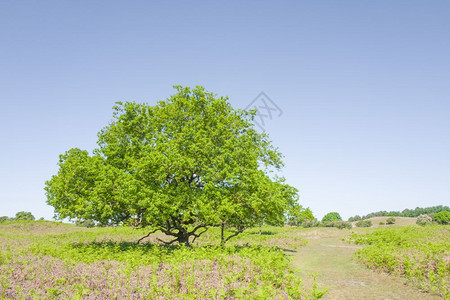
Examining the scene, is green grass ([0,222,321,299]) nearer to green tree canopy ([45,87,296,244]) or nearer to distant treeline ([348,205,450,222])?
green tree canopy ([45,87,296,244])

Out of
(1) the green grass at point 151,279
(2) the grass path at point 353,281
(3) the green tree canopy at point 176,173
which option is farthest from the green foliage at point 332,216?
(1) the green grass at point 151,279

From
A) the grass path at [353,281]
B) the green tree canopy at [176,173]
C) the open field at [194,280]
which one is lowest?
the grass path at [353,281]

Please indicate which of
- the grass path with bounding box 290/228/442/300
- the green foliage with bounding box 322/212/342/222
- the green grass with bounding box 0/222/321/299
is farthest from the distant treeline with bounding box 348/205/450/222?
the green grass with bounding box 0/222/321/299

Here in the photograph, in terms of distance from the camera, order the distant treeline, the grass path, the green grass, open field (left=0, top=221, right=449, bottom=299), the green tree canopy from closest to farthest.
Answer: the green grass
open field (left=0, top=221, right=449, bottom=299)
the grass path
the green tree canopy
the distant treeline

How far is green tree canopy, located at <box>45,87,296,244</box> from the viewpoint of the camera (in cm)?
1848

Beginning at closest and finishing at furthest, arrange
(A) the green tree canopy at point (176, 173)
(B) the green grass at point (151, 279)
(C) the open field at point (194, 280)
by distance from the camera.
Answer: (B) the green grass at point (151, 279), (C) the open field at point (194, 280), (A) the green tree canopy at point (176, 173)

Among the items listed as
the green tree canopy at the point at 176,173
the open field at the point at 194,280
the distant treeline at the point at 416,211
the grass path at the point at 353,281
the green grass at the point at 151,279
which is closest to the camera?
the green grass at the point at 151,279

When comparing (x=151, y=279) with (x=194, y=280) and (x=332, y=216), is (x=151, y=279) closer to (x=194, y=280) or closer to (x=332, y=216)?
(x=194, y=280)

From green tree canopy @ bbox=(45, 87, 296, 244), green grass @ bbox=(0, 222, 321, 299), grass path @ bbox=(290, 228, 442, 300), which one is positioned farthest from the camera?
green tree canopy @ bbox=(45, 87, 296, 244)

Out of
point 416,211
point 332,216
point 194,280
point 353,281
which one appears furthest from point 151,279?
point 416,211

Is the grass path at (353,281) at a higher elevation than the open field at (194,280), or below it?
below

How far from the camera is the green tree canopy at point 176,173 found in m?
18.5

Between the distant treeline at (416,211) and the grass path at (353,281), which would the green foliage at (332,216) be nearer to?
the distant treeline at (416,211)

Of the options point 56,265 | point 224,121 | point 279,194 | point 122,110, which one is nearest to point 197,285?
point 56,265
